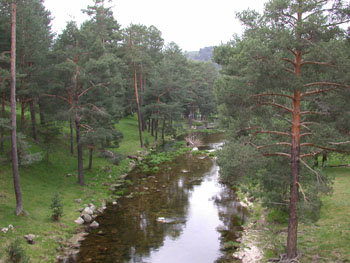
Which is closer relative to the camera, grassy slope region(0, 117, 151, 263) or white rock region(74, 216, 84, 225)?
grassy slope region(0, 117, 151, 263)

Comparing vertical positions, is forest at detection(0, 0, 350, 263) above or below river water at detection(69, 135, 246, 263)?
above

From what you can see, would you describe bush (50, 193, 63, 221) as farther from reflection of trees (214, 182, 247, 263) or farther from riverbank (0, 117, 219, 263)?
reflection of trees (214, 182, 247, 263)

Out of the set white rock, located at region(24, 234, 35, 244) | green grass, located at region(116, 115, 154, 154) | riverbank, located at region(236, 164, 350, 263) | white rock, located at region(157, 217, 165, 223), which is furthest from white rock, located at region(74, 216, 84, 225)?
green grass, located at region(116, 115, 154, 154)

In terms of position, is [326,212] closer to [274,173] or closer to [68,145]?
[274,173]

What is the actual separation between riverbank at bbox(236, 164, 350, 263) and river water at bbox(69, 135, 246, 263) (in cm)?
105

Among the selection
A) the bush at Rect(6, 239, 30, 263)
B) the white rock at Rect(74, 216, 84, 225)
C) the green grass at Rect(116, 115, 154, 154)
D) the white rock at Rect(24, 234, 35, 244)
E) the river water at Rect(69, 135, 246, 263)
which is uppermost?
the green grass at Rect(116, 115, 154, 154)

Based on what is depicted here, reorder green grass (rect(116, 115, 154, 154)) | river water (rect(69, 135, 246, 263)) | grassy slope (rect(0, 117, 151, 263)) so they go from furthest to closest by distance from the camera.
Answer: green grass (rect(116, 115, 154, 154))
river water (rect(69, 135, 246, 263))
grassy slope (rect(0, 117, 151, 263))

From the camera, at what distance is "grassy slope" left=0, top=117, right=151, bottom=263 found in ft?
50.3

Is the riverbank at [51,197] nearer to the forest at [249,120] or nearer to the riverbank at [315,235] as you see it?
the forest at [249,120]

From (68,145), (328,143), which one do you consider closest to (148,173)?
(68,145)

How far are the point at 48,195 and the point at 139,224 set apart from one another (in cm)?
697

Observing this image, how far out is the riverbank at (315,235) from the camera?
1354 cm

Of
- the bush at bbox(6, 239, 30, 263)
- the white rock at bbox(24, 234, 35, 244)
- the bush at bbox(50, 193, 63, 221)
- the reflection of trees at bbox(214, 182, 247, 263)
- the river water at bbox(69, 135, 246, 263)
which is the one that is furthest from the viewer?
the reflection of trees at bbox(214, 182, 247, 263)

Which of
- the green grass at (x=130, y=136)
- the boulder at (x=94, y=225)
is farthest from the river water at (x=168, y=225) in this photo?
the green grass at (x=130, y=136)
